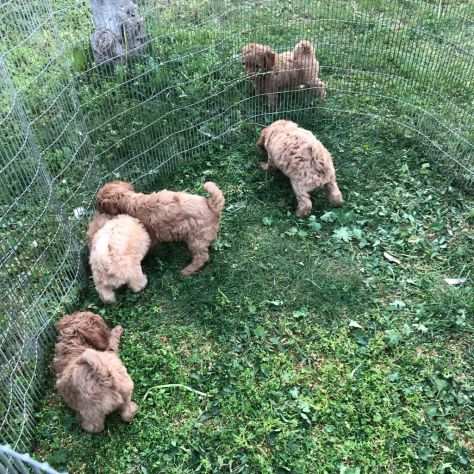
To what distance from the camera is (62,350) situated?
4.27 metres

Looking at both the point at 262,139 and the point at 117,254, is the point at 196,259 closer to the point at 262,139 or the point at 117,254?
the point at 117,254

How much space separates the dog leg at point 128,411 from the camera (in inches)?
160

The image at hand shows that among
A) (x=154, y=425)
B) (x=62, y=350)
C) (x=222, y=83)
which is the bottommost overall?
(x=154, y=425)

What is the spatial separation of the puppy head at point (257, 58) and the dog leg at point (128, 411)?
446 cm

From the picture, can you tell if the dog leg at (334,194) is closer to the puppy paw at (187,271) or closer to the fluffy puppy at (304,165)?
the fluffy puppy at (304,165)

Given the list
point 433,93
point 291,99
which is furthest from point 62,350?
point 433,93

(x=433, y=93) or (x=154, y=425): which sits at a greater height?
(x=433, y=93)

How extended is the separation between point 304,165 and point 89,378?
3.14 metres

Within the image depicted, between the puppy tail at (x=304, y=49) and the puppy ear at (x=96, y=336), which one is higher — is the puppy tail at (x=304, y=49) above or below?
above

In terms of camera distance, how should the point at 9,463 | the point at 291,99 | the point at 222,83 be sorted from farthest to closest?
1. the point at 291,99
2. the point at 222,83
3. the point at 9,463

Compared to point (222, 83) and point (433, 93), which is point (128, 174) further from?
point (433, 93)

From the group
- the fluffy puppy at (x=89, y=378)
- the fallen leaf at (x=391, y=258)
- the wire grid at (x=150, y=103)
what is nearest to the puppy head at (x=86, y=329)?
the fluffy puppy at (x=89, y=378)

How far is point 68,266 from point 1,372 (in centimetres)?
132

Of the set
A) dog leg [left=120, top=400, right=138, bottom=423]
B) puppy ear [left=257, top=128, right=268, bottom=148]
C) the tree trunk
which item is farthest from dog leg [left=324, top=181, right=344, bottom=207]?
dog leg [left=120, top=400, right=138, bottom=423]
